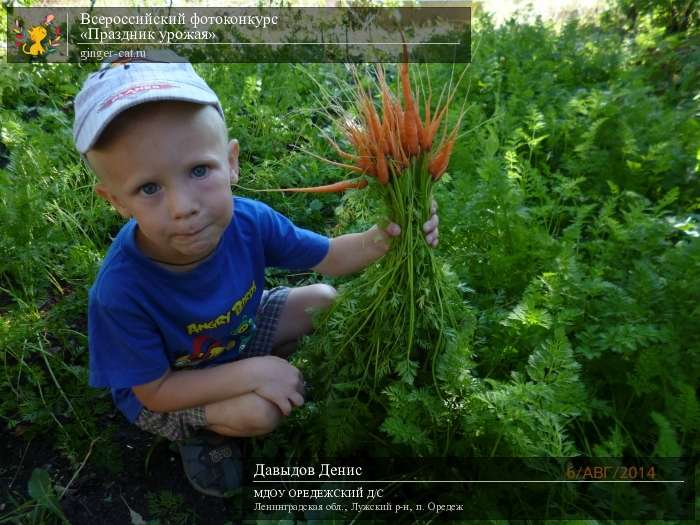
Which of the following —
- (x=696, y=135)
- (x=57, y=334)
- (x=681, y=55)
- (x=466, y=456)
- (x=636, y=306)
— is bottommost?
(x=466, y=456)

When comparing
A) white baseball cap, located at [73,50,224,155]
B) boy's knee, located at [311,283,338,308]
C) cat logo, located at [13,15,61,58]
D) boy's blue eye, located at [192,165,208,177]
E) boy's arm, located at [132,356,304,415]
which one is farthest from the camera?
cat logo, located at [13,15,61,58]

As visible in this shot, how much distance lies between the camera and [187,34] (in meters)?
4.22

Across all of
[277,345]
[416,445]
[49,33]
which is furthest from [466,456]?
[49,33]

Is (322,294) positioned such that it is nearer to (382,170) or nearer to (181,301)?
(181,301)

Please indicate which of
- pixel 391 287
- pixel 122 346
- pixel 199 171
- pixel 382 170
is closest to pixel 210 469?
pixel 122 346

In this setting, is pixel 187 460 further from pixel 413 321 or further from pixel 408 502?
pixel 413 321

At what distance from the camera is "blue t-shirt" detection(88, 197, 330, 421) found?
5.44ft

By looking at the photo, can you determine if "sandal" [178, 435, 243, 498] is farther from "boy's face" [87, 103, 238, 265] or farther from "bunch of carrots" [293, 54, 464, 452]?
"boy's face" [87, 103, 238, 265]

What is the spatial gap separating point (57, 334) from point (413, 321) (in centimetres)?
153

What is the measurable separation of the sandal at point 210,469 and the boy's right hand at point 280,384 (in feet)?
1.00

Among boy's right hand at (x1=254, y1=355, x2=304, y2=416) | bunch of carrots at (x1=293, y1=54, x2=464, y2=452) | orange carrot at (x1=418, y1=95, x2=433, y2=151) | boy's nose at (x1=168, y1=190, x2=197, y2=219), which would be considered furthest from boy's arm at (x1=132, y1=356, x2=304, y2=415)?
orange carrot at (x1=418, y1=95, x2=433, y2=151)

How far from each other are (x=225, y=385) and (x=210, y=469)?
1.11 ft

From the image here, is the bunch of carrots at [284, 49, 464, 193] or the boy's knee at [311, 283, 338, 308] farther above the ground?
the bunch of carrots at [284, 49, 464, 193]

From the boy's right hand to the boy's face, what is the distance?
492mm
